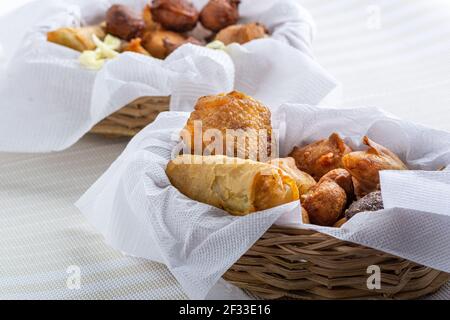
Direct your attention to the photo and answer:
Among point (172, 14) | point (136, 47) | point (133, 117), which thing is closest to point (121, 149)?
point (133, 117)

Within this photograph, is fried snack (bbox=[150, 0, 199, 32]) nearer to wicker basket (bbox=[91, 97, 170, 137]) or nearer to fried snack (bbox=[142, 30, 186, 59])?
fried snack (bbox=[142, 30, 186, 59])

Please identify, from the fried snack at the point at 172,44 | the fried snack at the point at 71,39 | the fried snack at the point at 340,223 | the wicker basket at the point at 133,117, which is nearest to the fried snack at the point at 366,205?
the fried snack at the point at 340,223

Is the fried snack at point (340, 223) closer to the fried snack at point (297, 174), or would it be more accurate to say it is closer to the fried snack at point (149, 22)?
the fried snack at point (297, 174)

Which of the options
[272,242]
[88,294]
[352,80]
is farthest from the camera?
[352,80]

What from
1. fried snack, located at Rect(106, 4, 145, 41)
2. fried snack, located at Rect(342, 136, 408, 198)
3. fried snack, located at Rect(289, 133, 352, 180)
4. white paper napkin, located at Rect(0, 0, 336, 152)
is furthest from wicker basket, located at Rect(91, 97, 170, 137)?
fried snack, located at Rect(342, 136, 408, 198)

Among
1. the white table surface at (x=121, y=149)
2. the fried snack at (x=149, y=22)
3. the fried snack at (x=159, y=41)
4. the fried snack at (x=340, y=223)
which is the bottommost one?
the white table surface at (x=121, y=149)

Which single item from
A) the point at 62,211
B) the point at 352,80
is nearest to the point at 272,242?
the point at 62,211

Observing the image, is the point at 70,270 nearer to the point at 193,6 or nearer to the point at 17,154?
the point at 17,154
